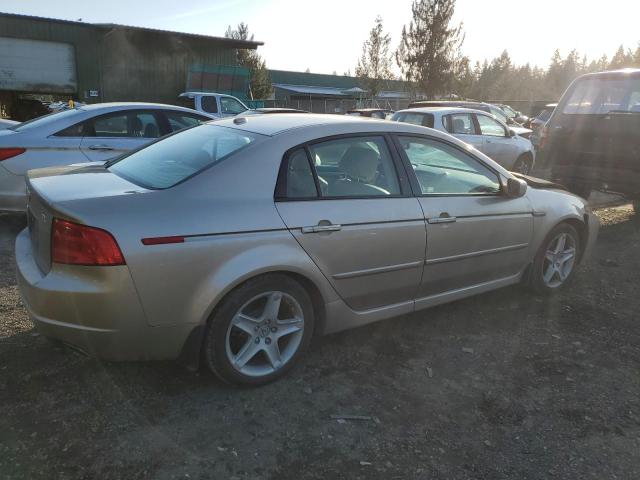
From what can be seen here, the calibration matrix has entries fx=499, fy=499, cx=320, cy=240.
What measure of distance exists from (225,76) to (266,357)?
2196 centimetres

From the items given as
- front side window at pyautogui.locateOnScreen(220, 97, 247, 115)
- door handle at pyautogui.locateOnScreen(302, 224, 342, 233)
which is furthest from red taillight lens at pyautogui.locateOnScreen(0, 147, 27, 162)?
front side window at pyautogui.locateOnScreen(220, 97, 247, 115)

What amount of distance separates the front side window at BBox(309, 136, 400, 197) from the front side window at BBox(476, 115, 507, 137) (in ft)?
24.0

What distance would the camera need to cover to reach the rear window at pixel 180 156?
2.92 metres

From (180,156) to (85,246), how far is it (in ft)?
3.26

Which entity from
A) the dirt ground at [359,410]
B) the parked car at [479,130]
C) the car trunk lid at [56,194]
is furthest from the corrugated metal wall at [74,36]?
the car trunk lid at [56,194]

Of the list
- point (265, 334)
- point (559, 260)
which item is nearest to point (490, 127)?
point (559, 260)

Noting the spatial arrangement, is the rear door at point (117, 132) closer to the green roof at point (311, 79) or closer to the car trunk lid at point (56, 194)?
the car trunk lid at point (56, 194)

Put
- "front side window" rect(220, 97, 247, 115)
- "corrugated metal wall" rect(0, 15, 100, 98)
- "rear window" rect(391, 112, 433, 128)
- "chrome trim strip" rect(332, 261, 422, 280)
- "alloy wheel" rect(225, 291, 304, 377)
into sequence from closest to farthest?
"alloy wheel" rect(225, 291, 304, 377) < "chrome trim strip" rect(332, 261, 422, 280) < "rear window" rect(391, 112, 433, 128) < "front side window" rect(220, 97, 247, 115) < "corrugated metal wall" rect(0, 15, 100, 98)

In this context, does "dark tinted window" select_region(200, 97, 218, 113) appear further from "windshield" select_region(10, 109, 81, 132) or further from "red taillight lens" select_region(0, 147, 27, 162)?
"red taillight lens" select_region(0, 147, 27, 162)

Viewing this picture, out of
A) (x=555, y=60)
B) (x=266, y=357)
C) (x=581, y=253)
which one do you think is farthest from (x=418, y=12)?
(x=555, y=60)

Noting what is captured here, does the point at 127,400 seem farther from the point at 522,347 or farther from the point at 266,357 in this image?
the point at 522,347

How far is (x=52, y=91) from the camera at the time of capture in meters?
22.8

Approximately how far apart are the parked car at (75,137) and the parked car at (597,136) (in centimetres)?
531

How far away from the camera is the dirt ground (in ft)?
7.79
